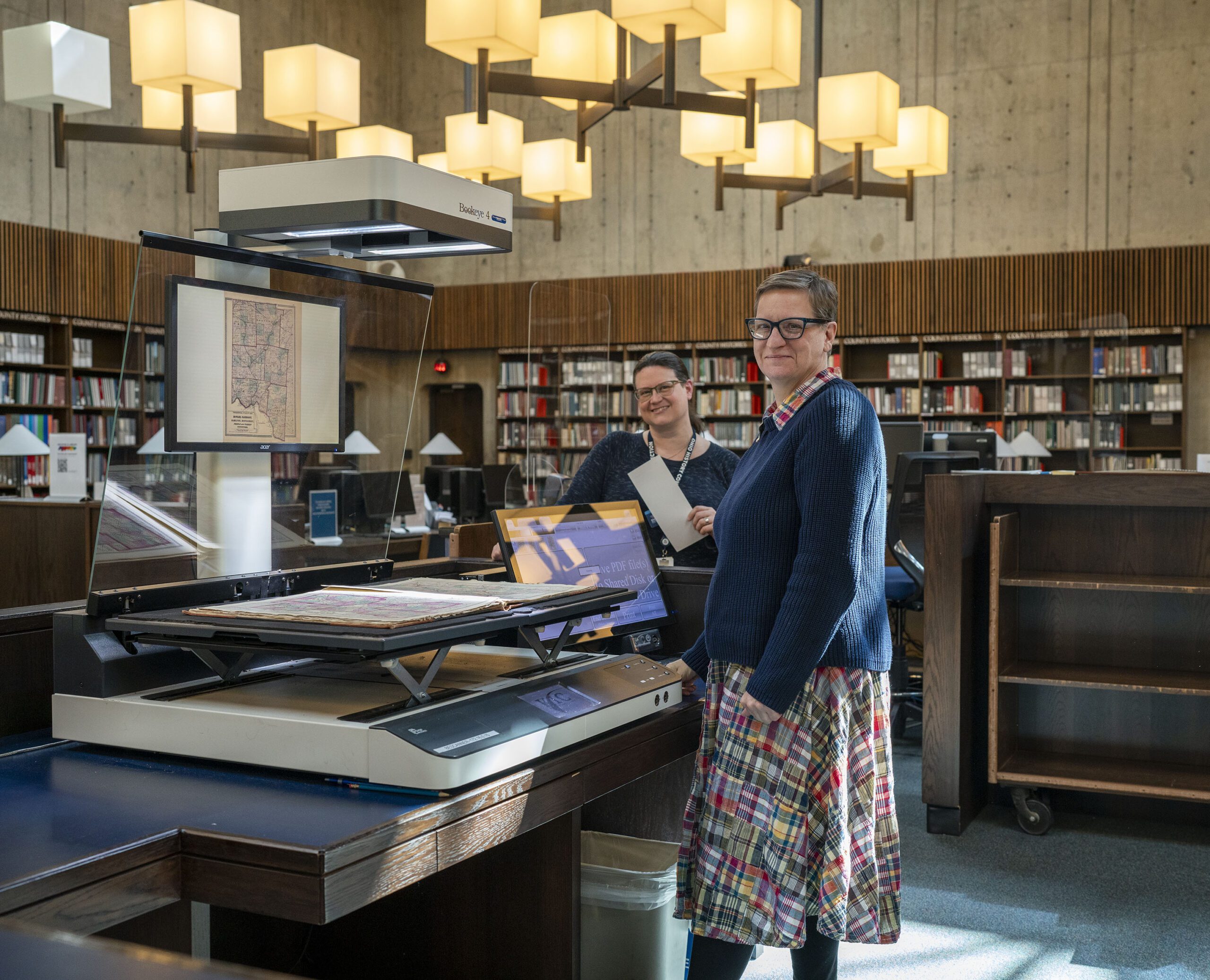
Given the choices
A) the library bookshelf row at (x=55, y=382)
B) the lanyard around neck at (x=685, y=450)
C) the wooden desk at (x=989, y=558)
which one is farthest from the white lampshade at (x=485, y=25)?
the library bookshelf row at (x=55, y=382)

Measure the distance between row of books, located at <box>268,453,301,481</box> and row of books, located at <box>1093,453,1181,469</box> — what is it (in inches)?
345

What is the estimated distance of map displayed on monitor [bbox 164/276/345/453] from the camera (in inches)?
66.0

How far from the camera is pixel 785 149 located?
21.6ft

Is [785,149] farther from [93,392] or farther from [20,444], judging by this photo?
[93,392]

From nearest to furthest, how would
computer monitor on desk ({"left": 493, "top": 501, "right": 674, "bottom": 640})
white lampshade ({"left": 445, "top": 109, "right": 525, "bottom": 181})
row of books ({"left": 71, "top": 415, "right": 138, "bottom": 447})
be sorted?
computer monitor on desk ({"left": 493, "top": 501, "right": 674, "bottom": 640})
white lampshade ({"left": 445, "top": 109, "right": 525, "bottom": 181})
row of books ({"left": 71, "top": 415, "right": 138, "bottom": 447})

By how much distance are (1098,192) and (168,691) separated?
9799mm

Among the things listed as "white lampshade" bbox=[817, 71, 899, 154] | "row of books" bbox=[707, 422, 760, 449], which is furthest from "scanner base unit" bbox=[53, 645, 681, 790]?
"row of books" bbox=[707, 422, 760, 449]

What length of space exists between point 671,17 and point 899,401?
21.4 feet

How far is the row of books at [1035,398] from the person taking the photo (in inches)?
380

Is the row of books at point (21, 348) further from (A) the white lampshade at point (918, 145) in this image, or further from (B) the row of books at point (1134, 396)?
(B) the row of books at point (1134, 396)

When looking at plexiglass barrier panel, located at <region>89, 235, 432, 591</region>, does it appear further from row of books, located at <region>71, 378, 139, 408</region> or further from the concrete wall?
the concrete wall

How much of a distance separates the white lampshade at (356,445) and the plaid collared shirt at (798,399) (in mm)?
688

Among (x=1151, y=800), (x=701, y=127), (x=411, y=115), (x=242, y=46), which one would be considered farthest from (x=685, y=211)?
(x=1151, y=800)

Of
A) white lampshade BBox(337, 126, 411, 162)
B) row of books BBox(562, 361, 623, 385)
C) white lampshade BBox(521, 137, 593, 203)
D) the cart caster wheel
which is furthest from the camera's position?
row of books BBox(562, 361, 623, 385)
